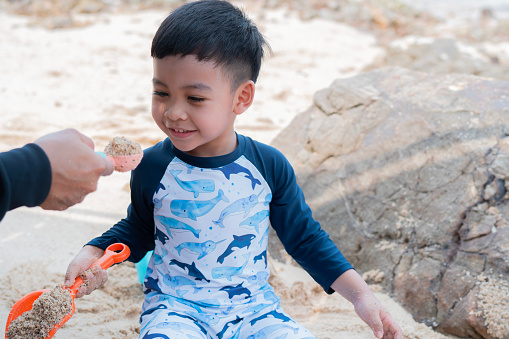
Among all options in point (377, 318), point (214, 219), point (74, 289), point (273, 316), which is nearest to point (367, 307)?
point (377, 318)

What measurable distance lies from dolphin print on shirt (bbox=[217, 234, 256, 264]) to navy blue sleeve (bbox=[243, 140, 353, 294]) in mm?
133

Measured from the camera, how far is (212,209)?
5.45ft

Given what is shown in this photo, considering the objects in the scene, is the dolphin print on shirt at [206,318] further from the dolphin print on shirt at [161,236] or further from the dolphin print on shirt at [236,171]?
the dolphin print on shirt at [236,171]

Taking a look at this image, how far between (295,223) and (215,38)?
0.65 metres

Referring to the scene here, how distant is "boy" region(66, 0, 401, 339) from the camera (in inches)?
61.1

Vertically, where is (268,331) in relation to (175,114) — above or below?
below

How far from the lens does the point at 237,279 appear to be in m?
1.68

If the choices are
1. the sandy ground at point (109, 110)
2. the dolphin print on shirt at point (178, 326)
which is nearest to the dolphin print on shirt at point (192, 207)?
the dolphin print on shirt at point (178, 326)

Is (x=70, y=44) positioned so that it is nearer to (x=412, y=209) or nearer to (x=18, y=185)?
(x=412, y=209)

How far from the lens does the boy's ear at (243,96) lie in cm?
167

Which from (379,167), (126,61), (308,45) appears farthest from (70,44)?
(379,167)

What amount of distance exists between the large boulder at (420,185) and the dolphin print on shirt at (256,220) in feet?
2.86

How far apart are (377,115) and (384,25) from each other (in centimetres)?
657

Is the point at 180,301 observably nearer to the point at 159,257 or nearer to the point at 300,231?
the point at 159,257
